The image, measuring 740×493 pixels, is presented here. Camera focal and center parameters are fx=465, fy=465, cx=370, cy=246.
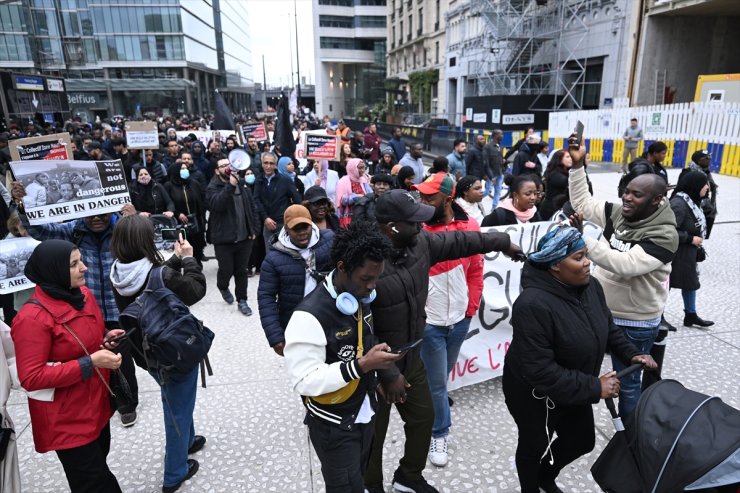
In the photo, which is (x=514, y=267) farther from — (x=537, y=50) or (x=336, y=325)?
(x=537, y=50)

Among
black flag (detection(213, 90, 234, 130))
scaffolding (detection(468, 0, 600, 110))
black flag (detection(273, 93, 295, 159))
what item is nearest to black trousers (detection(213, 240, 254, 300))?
black flag (detection(273, 93, 295, 159))

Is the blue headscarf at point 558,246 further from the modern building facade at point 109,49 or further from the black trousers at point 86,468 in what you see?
the modern building facade at point 109,49

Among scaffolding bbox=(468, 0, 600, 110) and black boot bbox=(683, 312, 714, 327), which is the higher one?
scaffolding bbox=(468, 0, 600, 110)

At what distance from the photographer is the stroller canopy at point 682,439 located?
170cm

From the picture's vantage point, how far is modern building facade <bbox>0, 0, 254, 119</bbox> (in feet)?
167

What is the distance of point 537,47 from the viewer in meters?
26.8

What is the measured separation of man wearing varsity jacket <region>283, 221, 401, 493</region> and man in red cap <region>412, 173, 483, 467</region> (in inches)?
38.9

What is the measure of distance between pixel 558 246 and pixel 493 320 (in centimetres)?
200

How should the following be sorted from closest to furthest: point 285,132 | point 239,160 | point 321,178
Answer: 1. point 239,160
2. point 321,178
3. point 285,132

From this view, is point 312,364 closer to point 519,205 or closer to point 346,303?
point 346,303

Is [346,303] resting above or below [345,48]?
below

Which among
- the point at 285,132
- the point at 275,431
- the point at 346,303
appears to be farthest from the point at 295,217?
the point at 285,132

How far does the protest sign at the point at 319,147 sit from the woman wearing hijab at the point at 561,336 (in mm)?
5933

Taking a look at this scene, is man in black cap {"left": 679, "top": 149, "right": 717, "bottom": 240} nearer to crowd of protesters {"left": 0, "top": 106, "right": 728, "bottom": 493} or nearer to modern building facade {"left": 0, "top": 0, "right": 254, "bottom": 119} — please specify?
crowd of protesters {"left": 0, "top": 106, "right": 728, "bottom": 493}
